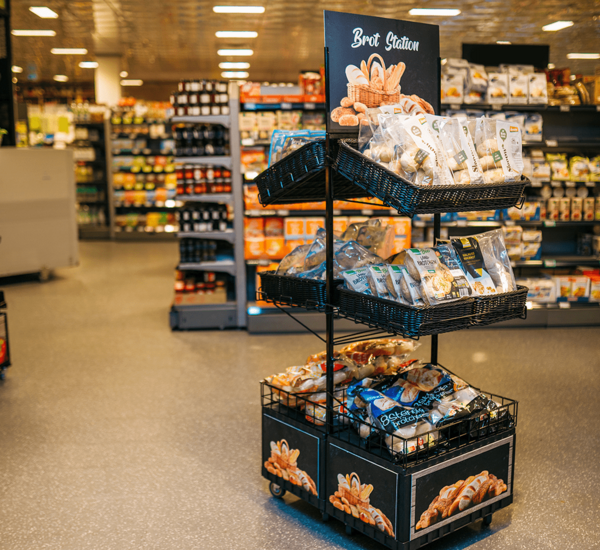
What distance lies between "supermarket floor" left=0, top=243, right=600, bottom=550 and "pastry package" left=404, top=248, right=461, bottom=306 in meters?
1.03

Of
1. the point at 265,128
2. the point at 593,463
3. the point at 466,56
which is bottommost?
the point at 593,463

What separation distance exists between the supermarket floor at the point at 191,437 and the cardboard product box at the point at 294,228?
2.94ft

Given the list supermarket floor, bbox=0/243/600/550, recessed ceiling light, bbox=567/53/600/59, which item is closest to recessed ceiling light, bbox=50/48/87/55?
supermarket floor, bbox=0/243/600/550

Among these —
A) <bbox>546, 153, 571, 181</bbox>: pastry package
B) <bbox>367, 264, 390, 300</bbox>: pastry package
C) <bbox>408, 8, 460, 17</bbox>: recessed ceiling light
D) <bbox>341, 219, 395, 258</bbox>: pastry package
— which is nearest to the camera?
<bbox>367, 264, 390, 300</bbox>: pastry package

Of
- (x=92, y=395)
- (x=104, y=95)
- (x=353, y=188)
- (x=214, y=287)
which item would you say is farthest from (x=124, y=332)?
(x=104, y=95)

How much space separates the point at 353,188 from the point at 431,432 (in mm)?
1143

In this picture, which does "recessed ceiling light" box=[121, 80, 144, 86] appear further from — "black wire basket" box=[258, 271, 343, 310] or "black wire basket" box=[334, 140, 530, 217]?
"black wire basket" box=[334, 140, 530, 217]

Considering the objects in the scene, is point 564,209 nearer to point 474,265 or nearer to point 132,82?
point 474,265

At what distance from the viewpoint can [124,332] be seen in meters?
6.01

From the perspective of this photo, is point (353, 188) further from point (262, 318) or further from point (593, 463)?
point (262, 318)

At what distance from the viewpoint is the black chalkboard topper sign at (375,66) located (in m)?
2.47

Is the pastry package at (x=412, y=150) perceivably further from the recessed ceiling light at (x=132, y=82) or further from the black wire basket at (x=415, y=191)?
the recessed ceiling light at (x=132, y=82)

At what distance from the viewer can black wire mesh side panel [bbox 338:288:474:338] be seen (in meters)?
2.22

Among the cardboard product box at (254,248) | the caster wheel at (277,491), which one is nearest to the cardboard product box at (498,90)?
the cardboard product box at (254,248)
